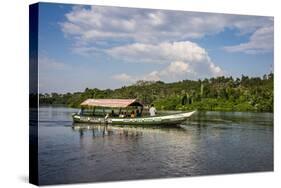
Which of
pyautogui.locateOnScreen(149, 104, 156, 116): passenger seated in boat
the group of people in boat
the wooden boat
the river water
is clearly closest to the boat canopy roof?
the wooden boat

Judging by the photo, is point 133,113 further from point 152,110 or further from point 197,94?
point 197,94

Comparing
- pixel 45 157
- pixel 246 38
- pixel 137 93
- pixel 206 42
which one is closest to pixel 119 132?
pixel 137 93

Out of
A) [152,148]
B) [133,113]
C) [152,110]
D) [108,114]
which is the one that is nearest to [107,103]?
[108,114]

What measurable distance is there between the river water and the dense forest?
18 centimetres

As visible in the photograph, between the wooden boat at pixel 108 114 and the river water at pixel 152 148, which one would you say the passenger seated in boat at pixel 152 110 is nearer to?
the wooden boat at pixel 108 114

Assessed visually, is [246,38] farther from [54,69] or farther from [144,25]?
[54,69]

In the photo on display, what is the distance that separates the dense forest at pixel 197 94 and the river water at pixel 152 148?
177 millimetres

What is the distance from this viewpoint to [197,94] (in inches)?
508

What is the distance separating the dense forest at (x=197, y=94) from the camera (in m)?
12.0

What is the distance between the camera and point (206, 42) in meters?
12.9

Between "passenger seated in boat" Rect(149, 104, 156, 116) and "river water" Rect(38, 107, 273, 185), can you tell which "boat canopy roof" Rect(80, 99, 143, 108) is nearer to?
"river water" Rect(38, 107, 273, 185)

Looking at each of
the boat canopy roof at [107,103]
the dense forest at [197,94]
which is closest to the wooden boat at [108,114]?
the boat canopy roof at [107,103]

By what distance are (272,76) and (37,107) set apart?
493 centimetres

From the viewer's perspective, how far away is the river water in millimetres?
11312
